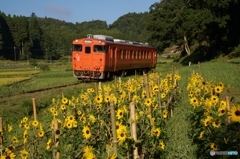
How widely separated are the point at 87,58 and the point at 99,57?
1.23 meters

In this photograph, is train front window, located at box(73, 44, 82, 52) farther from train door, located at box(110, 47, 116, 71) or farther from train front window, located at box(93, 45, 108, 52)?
train door, located at box(110, 47, 116, 71)

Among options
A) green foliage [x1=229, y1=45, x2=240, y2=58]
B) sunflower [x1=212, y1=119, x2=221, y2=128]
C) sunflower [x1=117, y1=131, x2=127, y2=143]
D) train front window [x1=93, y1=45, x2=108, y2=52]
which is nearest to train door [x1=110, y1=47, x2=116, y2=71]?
train front window [x1=93, y1=45, x2=108, y2=52]

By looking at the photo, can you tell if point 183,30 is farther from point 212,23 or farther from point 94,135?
point 94,135

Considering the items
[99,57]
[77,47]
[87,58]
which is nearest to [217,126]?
[99,57]

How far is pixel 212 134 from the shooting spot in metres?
5.09

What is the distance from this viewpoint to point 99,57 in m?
21.2

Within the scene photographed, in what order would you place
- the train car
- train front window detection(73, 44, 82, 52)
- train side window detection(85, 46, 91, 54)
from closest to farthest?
the train car, train side window detection(85, 46, 91, 54), train front window detection(73, 44, 82, 52)

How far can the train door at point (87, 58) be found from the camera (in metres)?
22.0

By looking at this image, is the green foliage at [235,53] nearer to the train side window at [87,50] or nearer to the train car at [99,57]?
the train car at [99,57]

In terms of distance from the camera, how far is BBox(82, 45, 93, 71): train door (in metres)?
22.0

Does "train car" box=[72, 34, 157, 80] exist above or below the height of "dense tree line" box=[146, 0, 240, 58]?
below

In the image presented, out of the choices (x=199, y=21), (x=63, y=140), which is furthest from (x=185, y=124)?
(x=199, y=21)

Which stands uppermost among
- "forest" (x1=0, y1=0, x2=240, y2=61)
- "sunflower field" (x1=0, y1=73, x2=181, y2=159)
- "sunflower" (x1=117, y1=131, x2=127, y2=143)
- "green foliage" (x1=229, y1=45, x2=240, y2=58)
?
"forest" (x1=0, y1=0, x2=240, y2=61)

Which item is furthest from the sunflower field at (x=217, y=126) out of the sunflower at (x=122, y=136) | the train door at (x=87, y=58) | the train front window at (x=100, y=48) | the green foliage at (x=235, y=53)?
the green foliage at (x=235, y=53)
